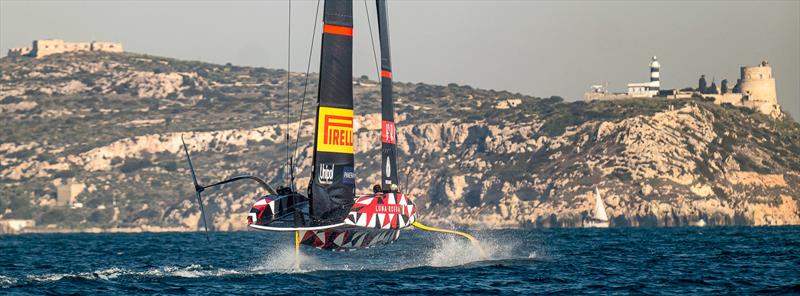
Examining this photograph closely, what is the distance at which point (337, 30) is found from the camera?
41219mm

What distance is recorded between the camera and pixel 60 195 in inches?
7466

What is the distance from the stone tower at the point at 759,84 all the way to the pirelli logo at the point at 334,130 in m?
159

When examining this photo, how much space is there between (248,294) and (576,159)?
141 metres

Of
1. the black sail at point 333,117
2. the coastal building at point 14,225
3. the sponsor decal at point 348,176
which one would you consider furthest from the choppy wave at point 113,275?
the coastal building at point 14,225

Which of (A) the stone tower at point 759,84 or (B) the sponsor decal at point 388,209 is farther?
(A) the stone tower at point 759,84

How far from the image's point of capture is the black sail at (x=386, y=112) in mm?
45388

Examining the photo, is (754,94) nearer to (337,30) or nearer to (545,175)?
(545,175)

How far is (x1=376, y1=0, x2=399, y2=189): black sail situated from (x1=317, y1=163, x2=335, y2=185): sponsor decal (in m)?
3.95

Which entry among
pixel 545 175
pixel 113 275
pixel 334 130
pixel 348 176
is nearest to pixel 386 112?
pixel 348 176

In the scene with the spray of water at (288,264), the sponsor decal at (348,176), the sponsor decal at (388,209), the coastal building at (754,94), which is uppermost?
the coastal building at (754,94)

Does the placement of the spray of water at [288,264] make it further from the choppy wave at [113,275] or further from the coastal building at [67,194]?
the coastal building at [67,194]

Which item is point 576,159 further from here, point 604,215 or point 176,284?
point 176,284

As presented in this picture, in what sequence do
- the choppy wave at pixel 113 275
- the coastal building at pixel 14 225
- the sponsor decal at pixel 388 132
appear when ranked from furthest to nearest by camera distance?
the coastal building at pixel 14 225 < the sponsor decal at pixel 388 132 < the choppy wave at pixel 113 275

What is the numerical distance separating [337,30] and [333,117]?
2785 mm
